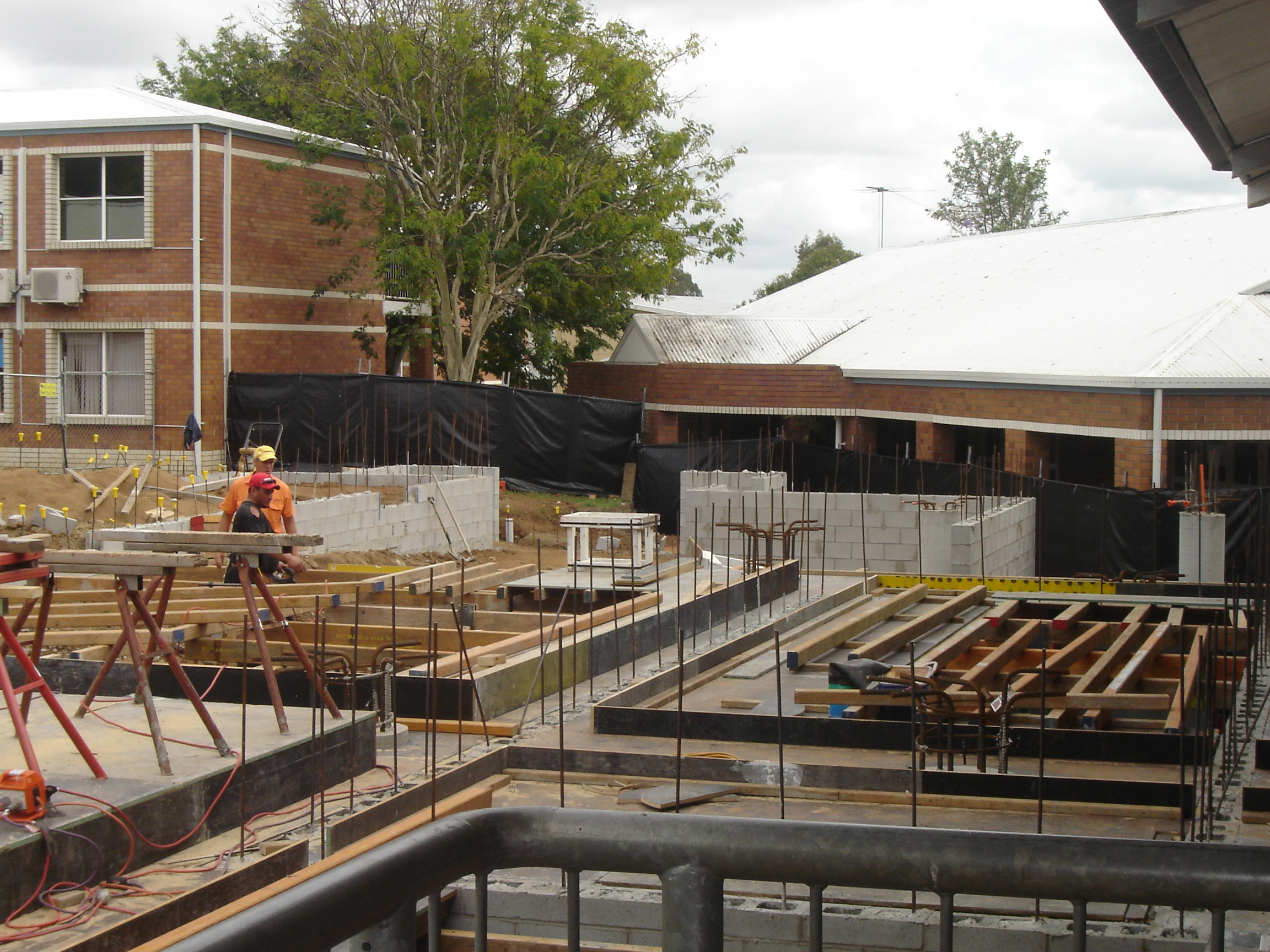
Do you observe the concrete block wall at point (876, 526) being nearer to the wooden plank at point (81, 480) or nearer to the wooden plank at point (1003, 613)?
the wooden plank at point (1003, 613)

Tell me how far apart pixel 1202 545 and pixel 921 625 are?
6.56 metres

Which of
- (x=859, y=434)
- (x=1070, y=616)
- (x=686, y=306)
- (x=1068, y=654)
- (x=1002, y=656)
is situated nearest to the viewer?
(x=1002, y=656)

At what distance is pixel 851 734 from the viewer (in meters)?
8.87

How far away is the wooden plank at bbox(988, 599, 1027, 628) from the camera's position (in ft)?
39.5

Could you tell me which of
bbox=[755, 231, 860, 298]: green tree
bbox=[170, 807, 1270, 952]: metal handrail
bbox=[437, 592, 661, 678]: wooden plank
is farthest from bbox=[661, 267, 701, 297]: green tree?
bbox=[170, 807, 1270, 952]: metal handrail

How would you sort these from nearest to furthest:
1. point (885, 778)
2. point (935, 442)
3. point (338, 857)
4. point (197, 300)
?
point (338, 857) < point (885, 778) < point (197, 300) < point (935, 442)


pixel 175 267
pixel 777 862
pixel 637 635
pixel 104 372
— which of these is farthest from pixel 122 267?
pixel 777 862

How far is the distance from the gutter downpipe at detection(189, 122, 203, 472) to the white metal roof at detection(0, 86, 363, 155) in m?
0.80

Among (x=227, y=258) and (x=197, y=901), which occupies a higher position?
(x=227, y=258)

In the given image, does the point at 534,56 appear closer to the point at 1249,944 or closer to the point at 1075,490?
the point at 1075,490

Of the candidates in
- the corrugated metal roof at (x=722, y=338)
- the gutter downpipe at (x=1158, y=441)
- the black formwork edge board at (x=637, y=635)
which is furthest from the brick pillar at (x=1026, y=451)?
the black formwork edge board at (x=637, y=635)

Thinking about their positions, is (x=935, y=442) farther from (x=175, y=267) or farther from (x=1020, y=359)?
(x=175, y=267)

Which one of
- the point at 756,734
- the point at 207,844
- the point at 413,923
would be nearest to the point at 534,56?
the point at 756,734

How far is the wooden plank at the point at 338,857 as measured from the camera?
15.9 feet
